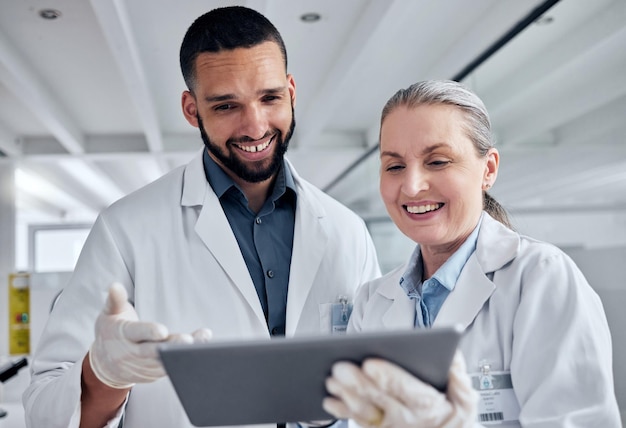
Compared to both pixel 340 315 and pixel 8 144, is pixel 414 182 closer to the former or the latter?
pixel 340 315

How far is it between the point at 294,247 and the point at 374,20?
215 centimetres

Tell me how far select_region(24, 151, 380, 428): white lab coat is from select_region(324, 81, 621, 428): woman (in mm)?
186

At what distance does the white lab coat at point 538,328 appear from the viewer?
4.11ft

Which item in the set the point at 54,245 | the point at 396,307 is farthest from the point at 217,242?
the point at 54,245

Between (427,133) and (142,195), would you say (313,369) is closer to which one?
(427,133)

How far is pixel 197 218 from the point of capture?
1869mm

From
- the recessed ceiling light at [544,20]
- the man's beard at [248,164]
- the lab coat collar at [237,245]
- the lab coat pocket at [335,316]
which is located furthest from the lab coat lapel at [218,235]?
the recessed ceiling light at [544,20]

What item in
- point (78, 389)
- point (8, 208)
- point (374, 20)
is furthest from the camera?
point (8, 208)

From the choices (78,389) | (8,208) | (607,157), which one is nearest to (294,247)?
(78,389)

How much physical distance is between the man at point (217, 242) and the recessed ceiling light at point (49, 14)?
235 centimetres

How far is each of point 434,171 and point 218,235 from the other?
64cm

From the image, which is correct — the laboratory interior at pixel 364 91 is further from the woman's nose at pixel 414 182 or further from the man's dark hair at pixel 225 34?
the man's dark hair at pixel 225 34

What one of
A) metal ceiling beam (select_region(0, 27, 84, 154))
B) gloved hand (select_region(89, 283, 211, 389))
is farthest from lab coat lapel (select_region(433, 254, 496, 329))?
metal ceiling beam (select_region(0, 27, 84, 154))

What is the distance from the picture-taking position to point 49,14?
3850 millimetres
